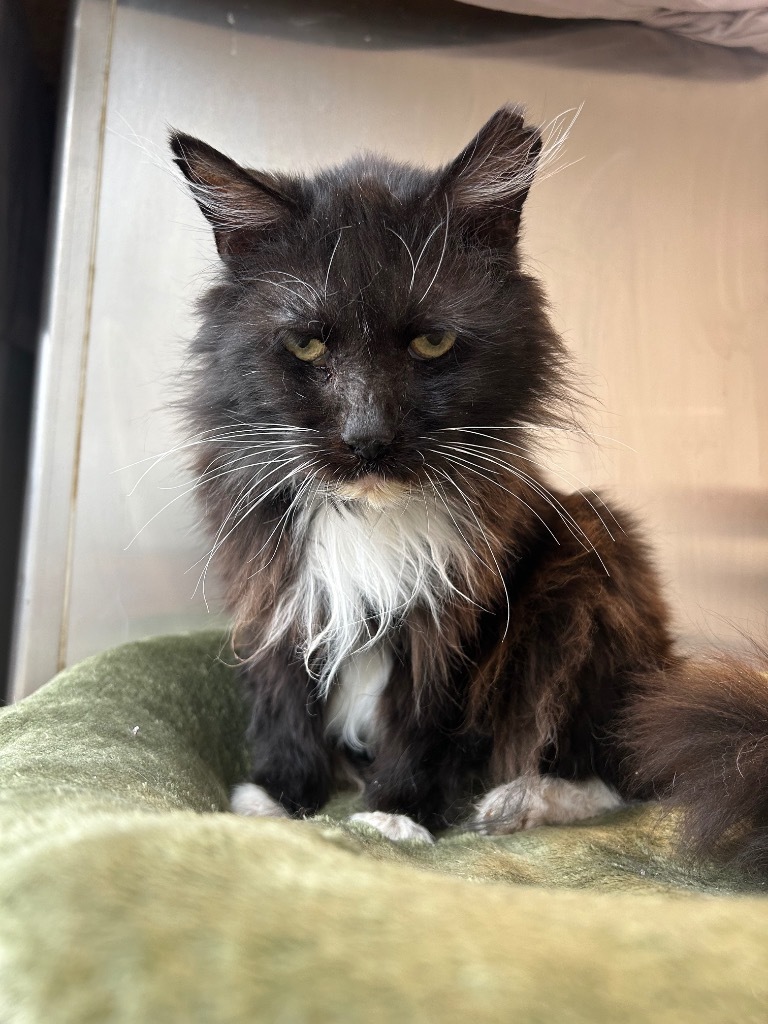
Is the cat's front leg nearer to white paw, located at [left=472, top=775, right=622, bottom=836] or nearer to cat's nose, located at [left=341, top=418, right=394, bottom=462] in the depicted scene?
white paw, located at [left=472, top=775, right=622, bottom=836]

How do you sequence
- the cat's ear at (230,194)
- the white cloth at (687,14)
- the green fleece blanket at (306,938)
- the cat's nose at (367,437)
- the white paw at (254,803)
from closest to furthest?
the green fleece blanket at (306,938), the cat's nose at (367,437), the cat's ear at (230,194), the white paw at (254,803), the white cloth at (687,14)

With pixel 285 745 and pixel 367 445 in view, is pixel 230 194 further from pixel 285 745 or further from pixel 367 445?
pixel 285 745

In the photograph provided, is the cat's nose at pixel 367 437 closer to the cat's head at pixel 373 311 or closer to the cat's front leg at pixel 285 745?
the cat's head at pixel 373 311

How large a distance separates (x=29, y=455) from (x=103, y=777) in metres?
1.19

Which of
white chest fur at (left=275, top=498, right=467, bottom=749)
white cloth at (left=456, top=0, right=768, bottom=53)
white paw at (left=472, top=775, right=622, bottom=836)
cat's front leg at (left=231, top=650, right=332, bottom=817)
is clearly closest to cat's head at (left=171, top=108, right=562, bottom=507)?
white chest fur at (left=275, top=498, right=467, bottom=749)

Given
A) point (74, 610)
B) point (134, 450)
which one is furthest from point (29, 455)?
point (74, 610)

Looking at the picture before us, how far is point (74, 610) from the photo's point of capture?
6.41ft

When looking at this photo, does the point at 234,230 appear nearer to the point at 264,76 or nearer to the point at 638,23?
the point at 264,76

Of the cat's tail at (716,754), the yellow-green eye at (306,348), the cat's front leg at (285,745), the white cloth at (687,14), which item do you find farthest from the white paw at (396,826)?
the white cloth at (687,14)

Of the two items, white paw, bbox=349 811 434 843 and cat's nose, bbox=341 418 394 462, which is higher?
cat's nose, bbox=341 418 394 462

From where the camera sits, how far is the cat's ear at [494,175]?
119 centimetres

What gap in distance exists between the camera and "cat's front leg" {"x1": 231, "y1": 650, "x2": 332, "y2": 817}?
52.6 inches

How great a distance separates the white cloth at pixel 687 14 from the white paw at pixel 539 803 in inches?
66.7

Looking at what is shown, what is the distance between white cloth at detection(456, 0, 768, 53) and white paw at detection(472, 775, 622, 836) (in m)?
1.69
